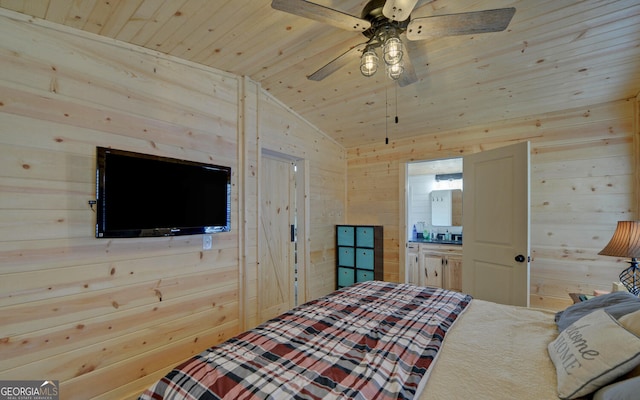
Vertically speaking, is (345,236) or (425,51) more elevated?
(425,51)

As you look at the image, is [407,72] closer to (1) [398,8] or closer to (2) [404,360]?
(1) [398,8]

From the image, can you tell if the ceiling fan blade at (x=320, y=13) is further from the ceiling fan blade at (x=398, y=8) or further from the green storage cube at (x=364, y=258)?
the green storage cube at (x=364, y=258)

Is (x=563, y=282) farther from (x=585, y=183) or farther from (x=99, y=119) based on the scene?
(x=99, y=119)

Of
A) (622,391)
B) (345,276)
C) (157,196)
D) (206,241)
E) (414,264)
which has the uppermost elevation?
(157,196)

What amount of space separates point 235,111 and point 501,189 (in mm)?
2669

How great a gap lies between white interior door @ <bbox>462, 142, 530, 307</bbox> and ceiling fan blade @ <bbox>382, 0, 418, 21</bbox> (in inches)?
74.9

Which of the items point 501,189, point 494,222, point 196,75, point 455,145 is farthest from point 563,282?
point 196,75

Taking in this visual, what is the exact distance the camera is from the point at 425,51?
7.34 ft

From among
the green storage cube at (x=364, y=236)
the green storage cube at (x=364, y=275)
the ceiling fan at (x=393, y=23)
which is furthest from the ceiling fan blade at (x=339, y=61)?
the green storage cube at (x=364, y=275)

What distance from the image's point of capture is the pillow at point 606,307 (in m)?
1.26

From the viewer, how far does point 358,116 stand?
3396 millimetres

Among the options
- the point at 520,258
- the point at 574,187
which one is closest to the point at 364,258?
the point at 520,258

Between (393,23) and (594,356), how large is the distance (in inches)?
67.7

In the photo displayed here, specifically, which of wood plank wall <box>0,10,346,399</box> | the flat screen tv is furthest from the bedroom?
the flat screen tv
